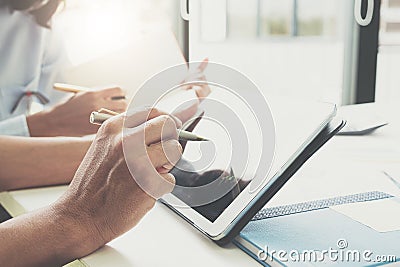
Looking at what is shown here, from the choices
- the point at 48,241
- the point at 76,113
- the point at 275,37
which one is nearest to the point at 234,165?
the point at 48,241

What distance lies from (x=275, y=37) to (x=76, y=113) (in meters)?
0.94

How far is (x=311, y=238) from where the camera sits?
0.65m

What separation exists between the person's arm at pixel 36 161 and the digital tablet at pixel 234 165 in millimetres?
253

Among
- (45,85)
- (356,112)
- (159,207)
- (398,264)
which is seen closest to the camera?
(398,264)

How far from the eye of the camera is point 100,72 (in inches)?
62.4

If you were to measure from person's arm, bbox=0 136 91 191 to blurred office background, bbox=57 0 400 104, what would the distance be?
589 millimetres

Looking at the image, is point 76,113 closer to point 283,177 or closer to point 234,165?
point 234,165

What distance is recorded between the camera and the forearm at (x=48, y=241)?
2.22 ft

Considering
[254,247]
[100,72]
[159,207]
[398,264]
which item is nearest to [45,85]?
[100,72]

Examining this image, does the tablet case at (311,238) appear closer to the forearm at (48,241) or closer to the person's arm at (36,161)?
the forearm at (48,241)

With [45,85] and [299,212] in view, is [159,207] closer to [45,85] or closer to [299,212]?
[299,212]

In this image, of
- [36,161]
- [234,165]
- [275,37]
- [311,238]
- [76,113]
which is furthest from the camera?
[275,37]

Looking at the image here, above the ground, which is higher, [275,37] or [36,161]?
[275,37]

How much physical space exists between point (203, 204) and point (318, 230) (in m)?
0.16
